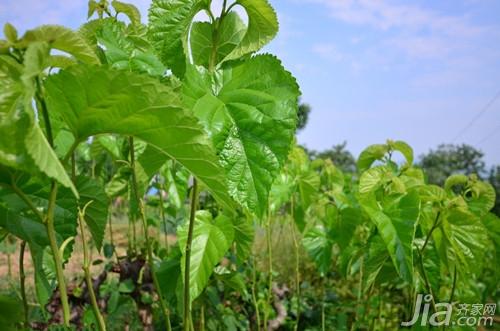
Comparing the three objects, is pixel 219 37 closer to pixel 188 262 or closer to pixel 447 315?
pixel 188 262

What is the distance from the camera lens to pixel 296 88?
33.4 inches

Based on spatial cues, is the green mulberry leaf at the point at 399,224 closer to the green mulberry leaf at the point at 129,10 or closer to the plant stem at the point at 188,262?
the plant stem at the point at 188,262

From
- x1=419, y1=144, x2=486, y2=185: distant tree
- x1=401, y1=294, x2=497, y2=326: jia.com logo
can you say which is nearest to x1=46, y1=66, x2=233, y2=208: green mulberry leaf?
x1=401, y1=294, x2=497, y2=326: jia.com logo

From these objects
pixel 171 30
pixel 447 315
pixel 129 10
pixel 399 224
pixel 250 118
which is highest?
pixel 129 10

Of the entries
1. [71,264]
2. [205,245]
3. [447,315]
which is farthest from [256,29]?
[71,264]

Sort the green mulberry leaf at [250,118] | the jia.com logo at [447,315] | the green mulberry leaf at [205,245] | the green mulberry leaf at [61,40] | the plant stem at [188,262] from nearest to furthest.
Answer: the green mulberry leaf at [61,40] < the green mulberry leaf at [250,118] < the plant stem at [188,262] < the green mulberry leaf at [205,245] < the jia.com logo at [447,315]

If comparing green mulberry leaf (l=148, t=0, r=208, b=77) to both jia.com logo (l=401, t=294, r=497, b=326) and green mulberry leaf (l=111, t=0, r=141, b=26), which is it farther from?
jia.com logo (l=401, t=294, r=497, b=326)

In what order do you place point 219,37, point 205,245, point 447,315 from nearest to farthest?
point 219,37 → point 205,245 → point 447,315

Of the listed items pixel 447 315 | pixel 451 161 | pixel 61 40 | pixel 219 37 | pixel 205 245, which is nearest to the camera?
pixel 61 40

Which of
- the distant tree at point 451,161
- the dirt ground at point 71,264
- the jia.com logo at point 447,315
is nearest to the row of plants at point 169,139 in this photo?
the jia.com logo at point 447,315

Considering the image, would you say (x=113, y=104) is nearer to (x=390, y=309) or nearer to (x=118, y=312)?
(x=118, y=312)

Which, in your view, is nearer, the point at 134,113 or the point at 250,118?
the point at 134,113

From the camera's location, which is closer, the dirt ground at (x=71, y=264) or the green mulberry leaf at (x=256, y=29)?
the green mulberry leaf at (x=256, y=29)

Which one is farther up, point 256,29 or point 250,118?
point 256,29
